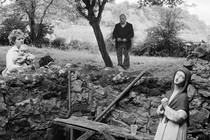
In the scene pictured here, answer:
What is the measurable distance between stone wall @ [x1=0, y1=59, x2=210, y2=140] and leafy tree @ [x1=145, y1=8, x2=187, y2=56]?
860 centimetres

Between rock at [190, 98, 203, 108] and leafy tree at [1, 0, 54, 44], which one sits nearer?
rock at [190, 98, 203, 108]

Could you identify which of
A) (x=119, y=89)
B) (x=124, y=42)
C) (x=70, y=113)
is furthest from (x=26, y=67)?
(x=124, y=42)

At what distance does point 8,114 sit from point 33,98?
649 millimetres

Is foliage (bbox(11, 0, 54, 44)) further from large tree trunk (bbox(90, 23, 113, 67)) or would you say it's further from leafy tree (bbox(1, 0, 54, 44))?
large tree trunk (bbox(90, 23, 113, 67))

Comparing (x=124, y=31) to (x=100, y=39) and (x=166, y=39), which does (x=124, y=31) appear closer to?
(x=100, y=39)

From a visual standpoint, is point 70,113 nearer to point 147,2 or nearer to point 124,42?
point 124,42

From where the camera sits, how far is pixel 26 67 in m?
6.70

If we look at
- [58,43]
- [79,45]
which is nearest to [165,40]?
[79,45]

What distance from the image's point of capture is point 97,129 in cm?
604

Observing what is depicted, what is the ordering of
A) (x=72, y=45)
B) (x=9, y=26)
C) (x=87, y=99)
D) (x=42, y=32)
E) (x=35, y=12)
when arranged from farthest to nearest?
(x=72, y=45) < (x=42, y=32) < (x=35, y=12) < (x=9, y=26) < (x=87, y=99)

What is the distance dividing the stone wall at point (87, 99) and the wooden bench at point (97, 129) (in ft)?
1.72

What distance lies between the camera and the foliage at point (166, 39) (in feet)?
49.9

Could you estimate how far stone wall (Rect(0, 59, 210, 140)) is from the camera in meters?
6.11

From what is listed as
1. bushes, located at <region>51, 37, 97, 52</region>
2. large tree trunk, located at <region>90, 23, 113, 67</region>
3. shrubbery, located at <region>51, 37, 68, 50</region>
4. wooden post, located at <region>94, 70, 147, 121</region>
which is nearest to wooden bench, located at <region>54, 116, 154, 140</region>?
wooden post, located at <region>94, 70, 147, 121</region>
